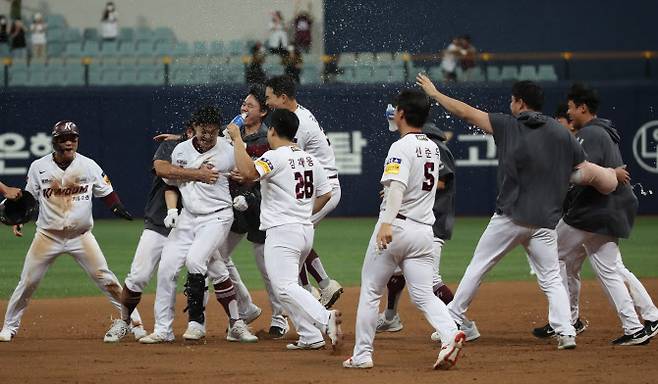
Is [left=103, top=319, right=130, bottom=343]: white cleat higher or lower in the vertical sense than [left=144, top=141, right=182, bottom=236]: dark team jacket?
lower

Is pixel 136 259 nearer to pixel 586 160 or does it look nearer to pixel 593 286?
pixel 586 160

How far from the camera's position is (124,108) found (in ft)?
75.2

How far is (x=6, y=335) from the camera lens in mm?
9422

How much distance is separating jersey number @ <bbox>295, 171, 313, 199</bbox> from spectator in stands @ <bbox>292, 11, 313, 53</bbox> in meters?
15.3

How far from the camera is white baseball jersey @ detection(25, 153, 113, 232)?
9.49m

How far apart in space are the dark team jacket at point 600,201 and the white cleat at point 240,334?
287 cm

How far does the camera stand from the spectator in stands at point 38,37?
2377 cm

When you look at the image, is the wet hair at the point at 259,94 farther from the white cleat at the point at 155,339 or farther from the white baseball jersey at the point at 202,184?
the white cleat at the point at 155,339

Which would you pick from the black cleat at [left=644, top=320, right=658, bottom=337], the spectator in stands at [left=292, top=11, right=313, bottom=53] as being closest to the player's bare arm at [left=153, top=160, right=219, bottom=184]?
the black cleat at [left=644, top=320, right=658, bottom=337]

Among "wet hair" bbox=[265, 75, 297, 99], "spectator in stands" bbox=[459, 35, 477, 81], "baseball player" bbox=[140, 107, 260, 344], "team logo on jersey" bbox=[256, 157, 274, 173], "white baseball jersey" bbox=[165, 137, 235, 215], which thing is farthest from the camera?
"spectator in stands" bbox=[459, 35, 477, 81]

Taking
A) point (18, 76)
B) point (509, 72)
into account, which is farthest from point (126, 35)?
point (509, 72)

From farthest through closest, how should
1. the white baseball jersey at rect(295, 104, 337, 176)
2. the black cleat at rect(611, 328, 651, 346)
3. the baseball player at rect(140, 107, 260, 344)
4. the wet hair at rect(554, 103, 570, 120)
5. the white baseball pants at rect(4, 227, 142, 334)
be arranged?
the wet hair at rect(554, 103, 570, 120) → the white baseball jersey at rect(295, 104, 337, 176) → the white baseball pants at rect(4, 227, 142, 334) → the baseball player at rect(140, 107, 260, 344) → the black cleat at rect(611, 328, 651, 346)

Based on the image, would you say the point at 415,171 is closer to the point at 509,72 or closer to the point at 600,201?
the point at 600,201

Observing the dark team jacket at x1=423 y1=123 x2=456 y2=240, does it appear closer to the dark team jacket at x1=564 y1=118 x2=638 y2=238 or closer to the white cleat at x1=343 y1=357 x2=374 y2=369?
the dark team jacket at x1=564 y1=118 x2=638 y2=238
